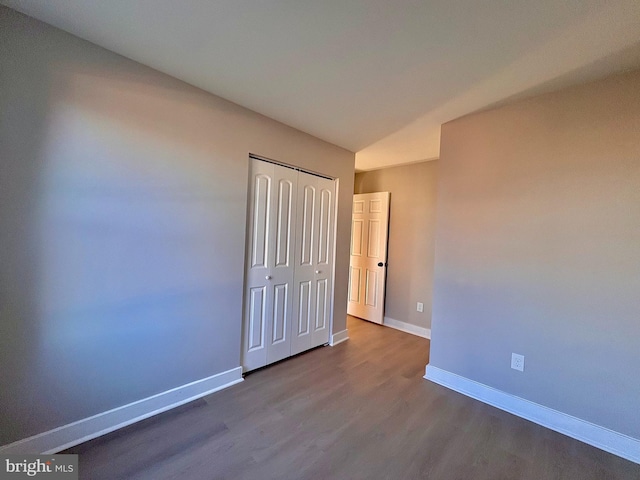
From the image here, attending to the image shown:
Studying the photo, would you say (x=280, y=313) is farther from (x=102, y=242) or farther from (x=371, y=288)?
(x=371, y=288)

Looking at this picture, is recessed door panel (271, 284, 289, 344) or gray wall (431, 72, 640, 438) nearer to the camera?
gray wall (431, 72, 640, 438)

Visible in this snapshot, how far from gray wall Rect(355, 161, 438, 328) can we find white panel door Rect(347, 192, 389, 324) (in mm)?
121

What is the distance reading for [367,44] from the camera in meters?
1.50

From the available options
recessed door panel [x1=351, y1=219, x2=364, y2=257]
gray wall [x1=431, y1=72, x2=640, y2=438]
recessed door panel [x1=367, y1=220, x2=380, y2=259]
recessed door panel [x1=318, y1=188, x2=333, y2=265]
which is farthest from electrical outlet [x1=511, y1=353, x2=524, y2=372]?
recessed door panel [x1=351, y1=219, x2=364, y2=257]

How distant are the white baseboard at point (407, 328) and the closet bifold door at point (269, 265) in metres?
1.86

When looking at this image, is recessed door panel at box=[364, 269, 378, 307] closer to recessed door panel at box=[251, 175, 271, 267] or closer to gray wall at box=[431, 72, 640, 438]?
gray wall at box=[431, 72, 640, 438]

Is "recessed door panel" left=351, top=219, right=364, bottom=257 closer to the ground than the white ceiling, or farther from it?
closer to the ground

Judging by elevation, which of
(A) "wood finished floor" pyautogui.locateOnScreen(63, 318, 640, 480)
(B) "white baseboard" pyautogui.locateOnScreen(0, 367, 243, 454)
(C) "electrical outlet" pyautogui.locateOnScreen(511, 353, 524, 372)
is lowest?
(A) "wood finished floor" pyautogui.locateOnScreen(63, 318, 640, 480)

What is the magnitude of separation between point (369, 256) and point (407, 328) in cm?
120

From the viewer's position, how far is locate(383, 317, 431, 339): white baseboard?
11.9 ft

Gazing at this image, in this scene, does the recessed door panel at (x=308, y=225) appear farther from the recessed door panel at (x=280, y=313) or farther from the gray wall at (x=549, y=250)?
the gray wall at (x=549, y=250)

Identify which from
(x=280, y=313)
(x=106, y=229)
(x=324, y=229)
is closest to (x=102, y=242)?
(x=106, y=229)

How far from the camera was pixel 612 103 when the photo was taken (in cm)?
174

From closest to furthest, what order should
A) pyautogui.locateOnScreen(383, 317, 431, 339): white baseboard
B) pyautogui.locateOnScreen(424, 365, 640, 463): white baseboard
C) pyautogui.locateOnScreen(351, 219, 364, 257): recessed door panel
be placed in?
pyautogui.locateOnScreen(424, 365, 640, 463): white baseboard, pyautogui.locateOnScreen(383, 317, 431, 339): white baseboard, pyautogui.locateOnScreen(351, 219, 364, 257): recessed door panel
